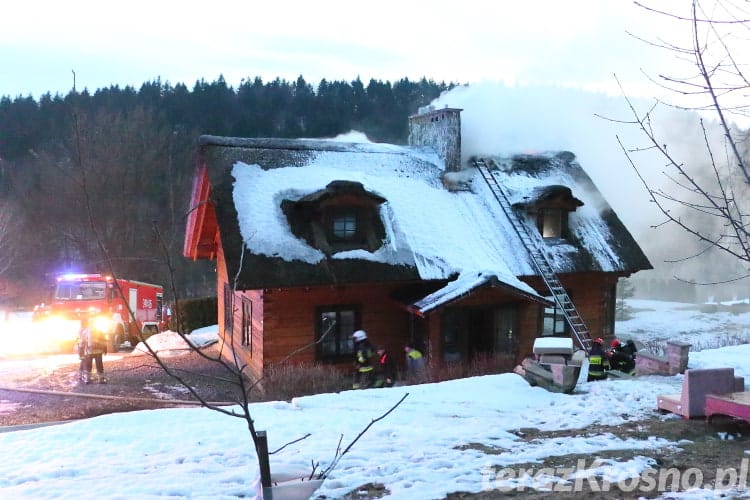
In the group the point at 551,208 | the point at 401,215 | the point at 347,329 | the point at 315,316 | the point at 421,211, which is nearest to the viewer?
the point at 315,316

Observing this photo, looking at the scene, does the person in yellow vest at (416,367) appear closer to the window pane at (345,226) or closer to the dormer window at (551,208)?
the window pane at (345,226)

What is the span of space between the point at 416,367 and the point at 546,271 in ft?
15.8

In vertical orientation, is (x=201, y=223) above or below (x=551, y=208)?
below

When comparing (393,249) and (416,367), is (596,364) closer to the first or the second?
(416,367)

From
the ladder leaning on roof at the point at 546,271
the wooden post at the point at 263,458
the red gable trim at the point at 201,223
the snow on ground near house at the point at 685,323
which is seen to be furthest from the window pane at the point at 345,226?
the snow on ground near house at the point at 685,323

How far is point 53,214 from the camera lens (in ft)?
142

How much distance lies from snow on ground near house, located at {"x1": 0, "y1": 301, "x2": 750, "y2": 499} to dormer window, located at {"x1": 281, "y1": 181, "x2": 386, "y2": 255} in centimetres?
546

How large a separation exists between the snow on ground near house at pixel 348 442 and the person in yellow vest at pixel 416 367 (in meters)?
2.25

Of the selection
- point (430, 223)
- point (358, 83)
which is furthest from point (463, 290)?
point (358, 83)

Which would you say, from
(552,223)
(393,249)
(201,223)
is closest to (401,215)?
(393,249)

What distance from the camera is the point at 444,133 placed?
17750 mm

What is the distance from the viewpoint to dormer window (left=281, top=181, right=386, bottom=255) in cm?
1374

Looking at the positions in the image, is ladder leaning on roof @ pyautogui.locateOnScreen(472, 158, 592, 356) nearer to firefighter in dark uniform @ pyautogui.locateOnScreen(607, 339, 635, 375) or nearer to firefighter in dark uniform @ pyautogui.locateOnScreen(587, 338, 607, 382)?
firefighter in dark uniform @ pyautogui.locateOnScreen(607, 339, 635, 375)

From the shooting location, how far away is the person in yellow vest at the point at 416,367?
11680 millimetres
